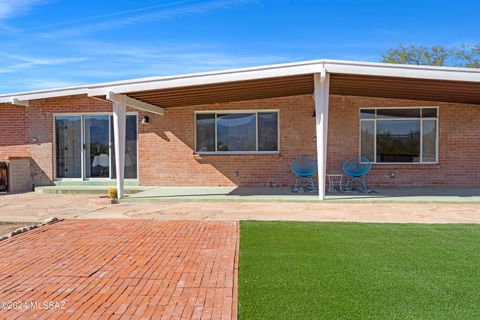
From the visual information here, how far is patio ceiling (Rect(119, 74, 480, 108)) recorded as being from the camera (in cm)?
965

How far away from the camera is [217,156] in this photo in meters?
12.9

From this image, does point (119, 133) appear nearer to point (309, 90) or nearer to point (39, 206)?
point (39, 206)

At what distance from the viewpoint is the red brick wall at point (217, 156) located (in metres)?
12.6

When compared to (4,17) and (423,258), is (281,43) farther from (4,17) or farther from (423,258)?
(423,258)

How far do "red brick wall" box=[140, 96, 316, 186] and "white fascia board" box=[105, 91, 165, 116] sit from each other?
1.91 feet

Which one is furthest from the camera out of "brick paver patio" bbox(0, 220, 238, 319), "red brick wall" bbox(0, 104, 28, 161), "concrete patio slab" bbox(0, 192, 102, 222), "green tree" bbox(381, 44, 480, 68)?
"green tree" bbox(381, 44, 480, 68)

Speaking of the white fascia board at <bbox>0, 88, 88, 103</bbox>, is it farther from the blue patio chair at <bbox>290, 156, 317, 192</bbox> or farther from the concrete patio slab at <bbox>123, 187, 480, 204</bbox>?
the blue patio chair at <bbox>290, 156, 317, 192</bbox>

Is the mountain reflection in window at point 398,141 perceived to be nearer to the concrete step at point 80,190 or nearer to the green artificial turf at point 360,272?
the green artificial turf at point 360,272

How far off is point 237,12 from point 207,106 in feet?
16.6

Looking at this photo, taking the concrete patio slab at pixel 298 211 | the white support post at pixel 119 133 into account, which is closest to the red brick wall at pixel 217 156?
the white support post at pixel 119 133

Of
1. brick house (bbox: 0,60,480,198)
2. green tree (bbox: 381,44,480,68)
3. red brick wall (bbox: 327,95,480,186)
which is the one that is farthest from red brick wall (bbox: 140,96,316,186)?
green tree (bbox: 381,44,480,68)

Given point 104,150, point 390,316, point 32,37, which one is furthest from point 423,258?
point 32,37

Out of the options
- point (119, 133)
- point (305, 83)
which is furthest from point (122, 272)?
point (305, 83)

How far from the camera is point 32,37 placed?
15.7 meters
